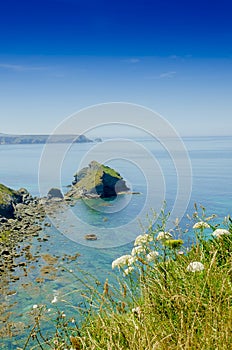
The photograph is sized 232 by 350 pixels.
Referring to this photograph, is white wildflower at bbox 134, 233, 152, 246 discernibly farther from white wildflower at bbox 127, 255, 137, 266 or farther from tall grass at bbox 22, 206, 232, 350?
white wildflower at bbox 127, 255, 137, 266

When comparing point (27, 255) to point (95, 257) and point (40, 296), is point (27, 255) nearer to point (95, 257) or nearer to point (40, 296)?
point (95, 257)

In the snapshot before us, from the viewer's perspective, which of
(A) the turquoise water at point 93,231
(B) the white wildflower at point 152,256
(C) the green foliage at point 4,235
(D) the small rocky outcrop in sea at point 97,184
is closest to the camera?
(B) the white wildflower at point 152,256

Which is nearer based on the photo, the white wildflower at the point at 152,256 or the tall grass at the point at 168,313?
the tall grass at the point at 168,313

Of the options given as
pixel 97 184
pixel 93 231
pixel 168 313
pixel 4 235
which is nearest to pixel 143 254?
pixel 168 313

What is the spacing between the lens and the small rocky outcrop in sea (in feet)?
181

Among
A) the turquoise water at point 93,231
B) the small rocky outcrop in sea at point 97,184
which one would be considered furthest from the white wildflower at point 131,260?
the small rocky outcrop in sea at point 97,184

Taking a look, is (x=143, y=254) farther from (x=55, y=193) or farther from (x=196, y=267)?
(x=55, y=193)

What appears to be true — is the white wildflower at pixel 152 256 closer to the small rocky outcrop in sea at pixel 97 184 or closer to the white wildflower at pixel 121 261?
the white wildflower at pixel 121 261

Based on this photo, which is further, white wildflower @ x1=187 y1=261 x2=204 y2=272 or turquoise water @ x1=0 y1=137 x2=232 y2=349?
turquoise water @ x1=0 y1=137 x2=232 y2=349

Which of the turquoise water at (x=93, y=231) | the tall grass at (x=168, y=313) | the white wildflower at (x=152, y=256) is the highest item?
the white wildflower at (x=152, y=256)

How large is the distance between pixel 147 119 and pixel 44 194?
4895cm

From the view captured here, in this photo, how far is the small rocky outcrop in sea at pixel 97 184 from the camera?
5522 centimetres

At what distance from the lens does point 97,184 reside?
5478 cm

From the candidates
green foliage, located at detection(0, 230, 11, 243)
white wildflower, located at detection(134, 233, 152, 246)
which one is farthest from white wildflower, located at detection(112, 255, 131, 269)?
green foliage, located at detection(0, 230, 11, 243)
